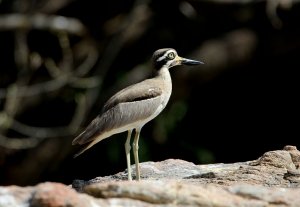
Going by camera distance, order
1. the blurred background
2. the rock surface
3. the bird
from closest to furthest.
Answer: the rock surface → the bird → the blurred background

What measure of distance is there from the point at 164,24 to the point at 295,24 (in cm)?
153

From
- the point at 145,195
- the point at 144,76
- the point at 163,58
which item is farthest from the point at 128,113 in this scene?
the point at 144,76

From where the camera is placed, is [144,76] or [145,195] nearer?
[145,195]

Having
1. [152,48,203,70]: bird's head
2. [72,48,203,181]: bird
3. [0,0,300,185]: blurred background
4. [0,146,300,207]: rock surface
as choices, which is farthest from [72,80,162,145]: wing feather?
[0,0,300,185]: blurred background

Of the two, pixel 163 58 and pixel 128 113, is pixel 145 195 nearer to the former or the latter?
pixel 128 113

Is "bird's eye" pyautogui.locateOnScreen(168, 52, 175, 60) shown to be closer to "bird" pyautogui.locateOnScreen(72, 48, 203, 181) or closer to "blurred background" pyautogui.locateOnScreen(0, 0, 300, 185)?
"bird" pyautogui.locateOnScreen(72, 48, 203, 181)

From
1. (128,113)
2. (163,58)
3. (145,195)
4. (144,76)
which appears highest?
(144,76)

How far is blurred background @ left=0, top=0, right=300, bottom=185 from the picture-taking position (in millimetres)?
11938

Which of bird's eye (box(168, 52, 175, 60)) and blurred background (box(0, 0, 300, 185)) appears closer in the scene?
bird's eye (box(168, 52, 175, 60))

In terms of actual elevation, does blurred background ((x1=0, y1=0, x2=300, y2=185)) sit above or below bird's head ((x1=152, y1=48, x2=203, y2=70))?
above

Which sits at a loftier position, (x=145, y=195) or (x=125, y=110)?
(x=125, y=110)

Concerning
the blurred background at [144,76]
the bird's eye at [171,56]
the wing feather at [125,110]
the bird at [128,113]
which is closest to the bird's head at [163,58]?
the bird's eye at [171,56]

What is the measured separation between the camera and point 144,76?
11789 mm

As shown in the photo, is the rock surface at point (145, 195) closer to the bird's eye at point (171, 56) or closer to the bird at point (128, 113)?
the bird at point (128, 113)
